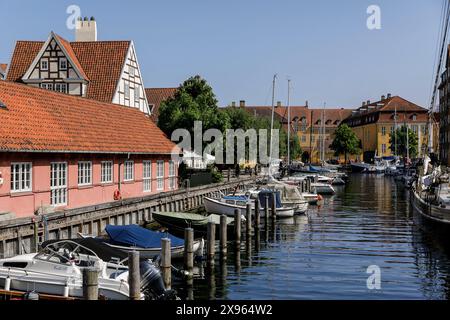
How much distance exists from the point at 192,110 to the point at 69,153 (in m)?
26.8

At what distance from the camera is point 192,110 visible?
2228 inches

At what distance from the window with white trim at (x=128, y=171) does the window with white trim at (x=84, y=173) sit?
4.47m

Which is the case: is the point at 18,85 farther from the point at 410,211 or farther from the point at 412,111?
the point at 412,111

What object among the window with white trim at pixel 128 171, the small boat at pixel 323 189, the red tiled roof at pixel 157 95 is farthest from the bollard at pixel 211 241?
the red tiled roof at pixel 157 95

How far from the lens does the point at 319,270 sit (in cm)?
2548

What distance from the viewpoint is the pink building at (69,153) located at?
26.6 meters

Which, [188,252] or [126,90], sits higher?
[126,90]

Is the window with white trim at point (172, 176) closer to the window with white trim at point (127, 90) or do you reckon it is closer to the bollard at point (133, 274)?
the window with white trim at point (127, 90)

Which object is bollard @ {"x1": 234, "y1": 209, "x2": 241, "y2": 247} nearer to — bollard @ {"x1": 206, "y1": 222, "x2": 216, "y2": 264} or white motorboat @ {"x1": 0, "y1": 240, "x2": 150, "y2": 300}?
bollard @ {"x1": 206, "y1": 222, "x2": 216, "y2": 264}

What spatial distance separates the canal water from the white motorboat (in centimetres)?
356

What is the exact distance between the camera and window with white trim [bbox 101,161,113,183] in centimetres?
3441

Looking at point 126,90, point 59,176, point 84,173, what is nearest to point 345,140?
point 126,90

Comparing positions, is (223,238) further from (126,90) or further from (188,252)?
(126,90)

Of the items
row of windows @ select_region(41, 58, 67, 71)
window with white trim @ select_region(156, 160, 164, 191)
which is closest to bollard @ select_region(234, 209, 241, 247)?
window with white trim @ select_region(156, 160, 164, 191)
